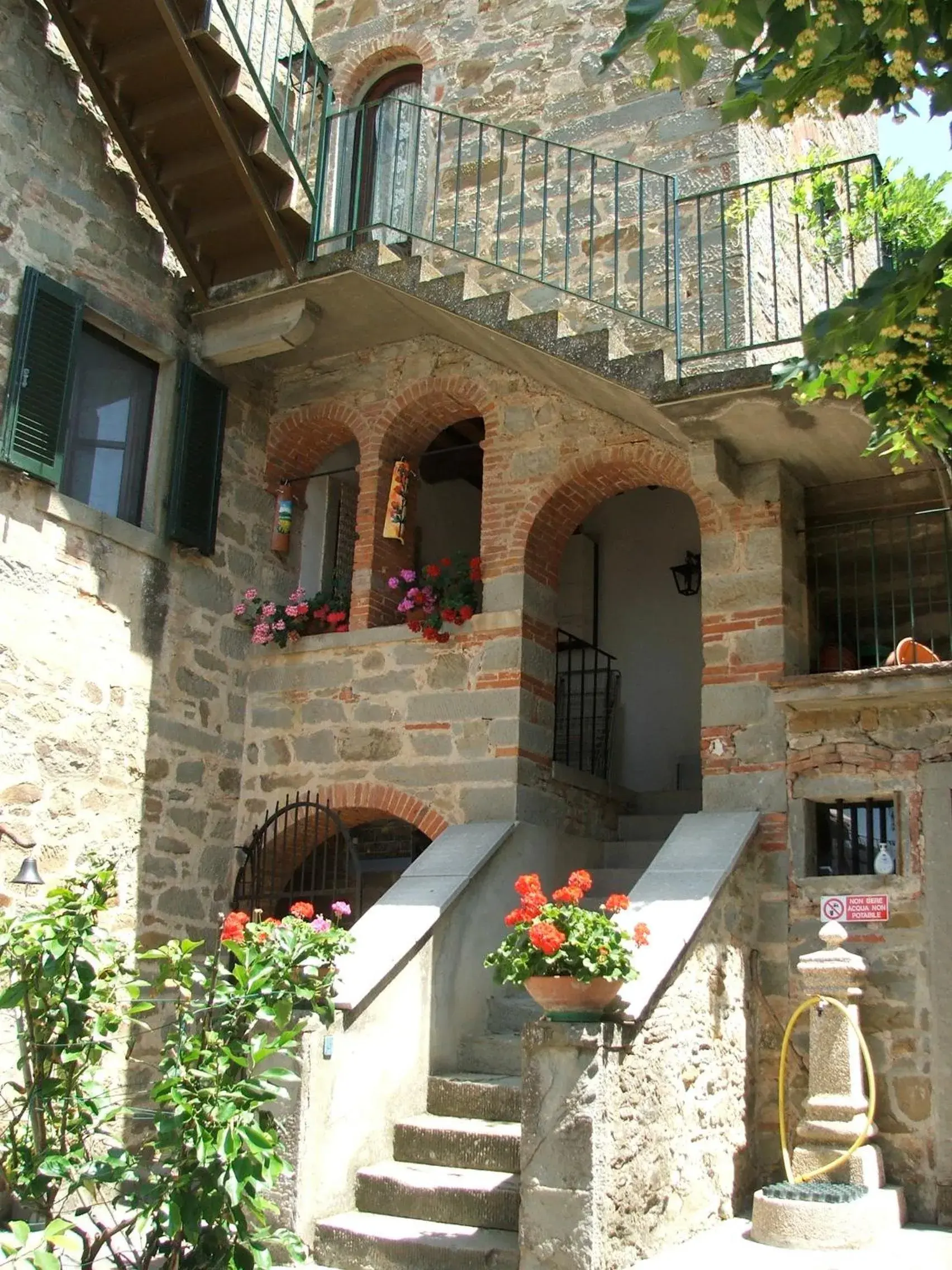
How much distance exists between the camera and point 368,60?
10.9m

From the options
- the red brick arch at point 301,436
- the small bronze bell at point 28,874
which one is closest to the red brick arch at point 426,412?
the red brick arch at point 301,436

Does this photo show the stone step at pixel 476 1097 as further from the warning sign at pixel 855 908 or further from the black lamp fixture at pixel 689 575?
the black lamp fixture at pixel 689 575

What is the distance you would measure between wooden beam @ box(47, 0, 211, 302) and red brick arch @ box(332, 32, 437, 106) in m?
2.72

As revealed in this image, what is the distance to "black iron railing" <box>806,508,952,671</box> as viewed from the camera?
9266 mm

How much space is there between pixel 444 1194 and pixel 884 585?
18.4 feet

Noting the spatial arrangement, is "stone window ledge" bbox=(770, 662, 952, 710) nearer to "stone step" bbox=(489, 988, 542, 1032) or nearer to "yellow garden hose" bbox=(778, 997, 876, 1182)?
"yellow garden hose" bbox=(778, 997, 876, 1182)

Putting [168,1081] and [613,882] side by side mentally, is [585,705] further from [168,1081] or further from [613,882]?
[168,1081]

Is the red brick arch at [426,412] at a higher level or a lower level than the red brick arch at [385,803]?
higher

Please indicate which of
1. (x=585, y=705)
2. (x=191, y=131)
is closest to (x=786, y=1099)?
(x=585, y=705)

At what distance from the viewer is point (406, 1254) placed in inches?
227

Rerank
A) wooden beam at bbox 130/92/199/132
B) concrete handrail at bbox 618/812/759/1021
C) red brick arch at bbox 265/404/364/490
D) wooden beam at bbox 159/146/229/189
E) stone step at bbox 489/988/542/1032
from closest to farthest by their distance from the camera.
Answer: concrete handrail at bbox 618/812/759/1021, stone step at bbox 489/988/542/1032, wooden beam at bbox 130/92/199/132, wooden beam at bbox 159/146/229/189, red brick arch at bbox 265/404/364/490

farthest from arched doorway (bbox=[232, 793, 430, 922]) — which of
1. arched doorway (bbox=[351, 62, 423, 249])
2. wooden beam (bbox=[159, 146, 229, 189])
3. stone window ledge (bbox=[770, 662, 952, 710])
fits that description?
arched doorway (bbox=[351, 62, 423, 249])

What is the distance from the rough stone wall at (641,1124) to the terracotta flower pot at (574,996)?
0.06 m

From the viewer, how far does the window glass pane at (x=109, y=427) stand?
8.37 m
